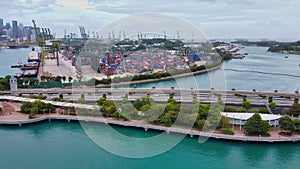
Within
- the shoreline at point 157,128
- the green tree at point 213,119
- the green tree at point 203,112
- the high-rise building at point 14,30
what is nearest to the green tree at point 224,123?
the green tree at point 213,119

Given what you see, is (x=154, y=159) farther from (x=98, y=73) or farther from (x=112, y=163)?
(x=98, y=73)

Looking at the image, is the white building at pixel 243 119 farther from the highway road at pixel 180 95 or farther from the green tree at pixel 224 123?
the highway road at pixel 180 95

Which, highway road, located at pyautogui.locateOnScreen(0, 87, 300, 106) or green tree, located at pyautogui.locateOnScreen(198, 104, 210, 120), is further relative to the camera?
highway road, located at pyautogui.locateOnScreen(0, 87, 300, 106)

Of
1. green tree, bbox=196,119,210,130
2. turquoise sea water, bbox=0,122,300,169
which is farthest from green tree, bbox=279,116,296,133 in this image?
green tree, bbox=196,119,210,130

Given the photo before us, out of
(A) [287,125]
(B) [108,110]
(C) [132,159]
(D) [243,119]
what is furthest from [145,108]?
(A) [287,125]

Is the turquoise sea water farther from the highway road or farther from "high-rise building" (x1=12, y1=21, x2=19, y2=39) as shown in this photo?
"high-rise building" (x1=12, y1=21, x2=19, y2=39)
